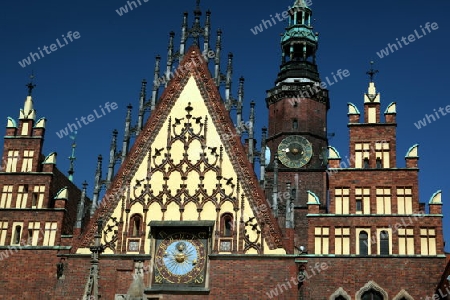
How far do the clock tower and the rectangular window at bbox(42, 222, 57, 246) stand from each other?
13.4 metres

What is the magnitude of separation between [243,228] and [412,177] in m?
6.24

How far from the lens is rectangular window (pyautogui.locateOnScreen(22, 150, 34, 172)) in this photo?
31.1 m

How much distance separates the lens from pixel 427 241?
2784 centimetres

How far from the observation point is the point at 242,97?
1236 inches

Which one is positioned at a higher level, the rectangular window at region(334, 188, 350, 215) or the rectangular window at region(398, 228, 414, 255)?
the rectangular window at region(334, 188, 350, 215)

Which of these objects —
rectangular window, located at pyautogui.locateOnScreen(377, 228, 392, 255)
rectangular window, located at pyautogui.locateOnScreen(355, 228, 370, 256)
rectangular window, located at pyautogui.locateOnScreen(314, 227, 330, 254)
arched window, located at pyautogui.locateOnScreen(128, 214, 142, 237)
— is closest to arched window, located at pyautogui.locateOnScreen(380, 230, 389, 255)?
rectangular window, located at pyautogui.locateOnScreen(377, 228, 392, 255)

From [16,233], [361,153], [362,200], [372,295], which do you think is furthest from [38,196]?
[372,295]

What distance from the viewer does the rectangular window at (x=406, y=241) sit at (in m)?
27.8

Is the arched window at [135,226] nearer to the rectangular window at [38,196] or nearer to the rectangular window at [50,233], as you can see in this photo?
the rectangular window at [50,233]

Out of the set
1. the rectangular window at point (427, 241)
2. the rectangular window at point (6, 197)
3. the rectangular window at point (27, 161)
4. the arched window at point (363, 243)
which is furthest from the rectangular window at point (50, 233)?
the rectangular window at point (427, 241)

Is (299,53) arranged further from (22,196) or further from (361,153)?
(22,196)

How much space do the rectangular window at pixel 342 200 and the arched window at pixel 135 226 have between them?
7173mm

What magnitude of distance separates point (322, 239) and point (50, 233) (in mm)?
9909

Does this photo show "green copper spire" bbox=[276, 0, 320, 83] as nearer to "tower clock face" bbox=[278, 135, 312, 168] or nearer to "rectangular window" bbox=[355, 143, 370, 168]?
"tower clock face" bbox=[278, 135, 312, 168]
